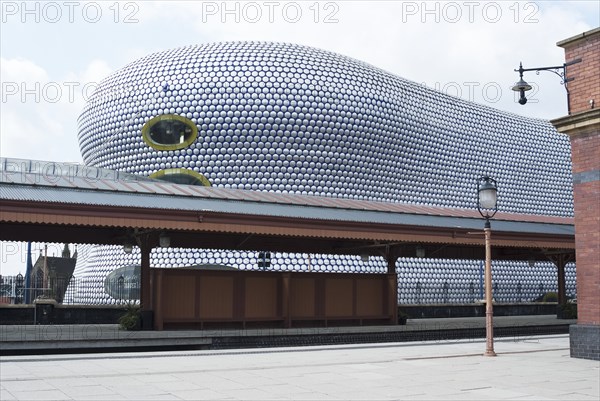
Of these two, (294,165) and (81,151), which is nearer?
(294,165)

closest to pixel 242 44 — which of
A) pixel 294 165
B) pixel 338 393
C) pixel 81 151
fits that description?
pixel 294 165

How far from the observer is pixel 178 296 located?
20.8 meters

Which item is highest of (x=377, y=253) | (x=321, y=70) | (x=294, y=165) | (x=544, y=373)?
(x=321, y=70)

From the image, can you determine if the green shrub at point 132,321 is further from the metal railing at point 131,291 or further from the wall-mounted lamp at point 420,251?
the wall-mounted lamp at point 420,251

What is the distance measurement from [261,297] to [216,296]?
1.51m

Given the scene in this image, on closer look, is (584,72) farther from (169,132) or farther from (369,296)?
(169,132)

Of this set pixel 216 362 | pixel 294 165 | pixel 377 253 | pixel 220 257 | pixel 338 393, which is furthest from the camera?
pixel 294 165

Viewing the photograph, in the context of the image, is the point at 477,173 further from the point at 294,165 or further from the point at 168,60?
the point at 168,60

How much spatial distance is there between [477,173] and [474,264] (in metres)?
10.6

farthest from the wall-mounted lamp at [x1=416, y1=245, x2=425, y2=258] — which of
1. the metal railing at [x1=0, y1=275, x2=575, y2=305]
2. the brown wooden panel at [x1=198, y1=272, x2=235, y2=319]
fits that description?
the metal railing at [x1=0, y1=275, x2=575, y2=305]

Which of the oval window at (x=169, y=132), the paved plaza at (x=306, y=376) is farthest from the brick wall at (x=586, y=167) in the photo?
the oval window at (x=169, y=132)

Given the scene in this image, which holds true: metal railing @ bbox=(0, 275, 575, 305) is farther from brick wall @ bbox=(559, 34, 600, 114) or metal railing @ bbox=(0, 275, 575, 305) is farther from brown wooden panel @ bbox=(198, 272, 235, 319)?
brick wall @ bbox=(559, 34, 600, 114)

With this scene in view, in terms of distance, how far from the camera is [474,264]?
55844mm

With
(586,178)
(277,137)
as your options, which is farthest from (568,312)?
(277,137)
